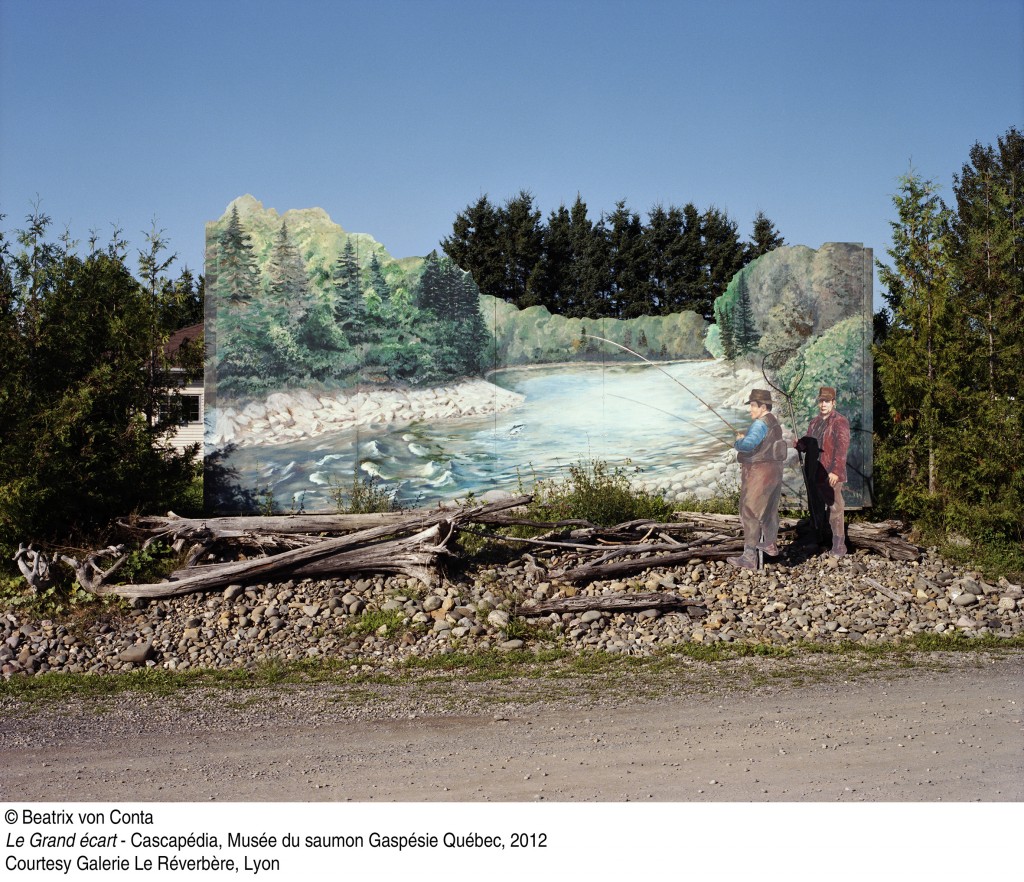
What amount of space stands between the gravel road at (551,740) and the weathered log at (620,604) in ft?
5.27

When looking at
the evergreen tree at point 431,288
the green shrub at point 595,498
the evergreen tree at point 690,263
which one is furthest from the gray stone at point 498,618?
the evergreen tree at point 690,263

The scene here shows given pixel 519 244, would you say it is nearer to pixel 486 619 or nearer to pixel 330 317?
pixel 330 317

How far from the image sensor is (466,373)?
45.0 ft

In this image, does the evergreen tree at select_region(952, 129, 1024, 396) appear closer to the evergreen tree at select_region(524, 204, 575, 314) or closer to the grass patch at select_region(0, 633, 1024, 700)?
the grass patch at select_region(0, 633, 1024, 700)

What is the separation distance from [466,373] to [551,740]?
24.9 feet

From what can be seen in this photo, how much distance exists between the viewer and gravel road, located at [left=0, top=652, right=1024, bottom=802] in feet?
19.0

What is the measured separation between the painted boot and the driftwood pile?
0.11 m

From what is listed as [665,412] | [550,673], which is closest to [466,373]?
[665,412]

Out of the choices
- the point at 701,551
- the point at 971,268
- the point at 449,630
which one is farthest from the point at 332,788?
the point at 971,268

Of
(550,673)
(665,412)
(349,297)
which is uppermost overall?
(349,297)

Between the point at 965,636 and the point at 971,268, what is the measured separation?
5.32 m

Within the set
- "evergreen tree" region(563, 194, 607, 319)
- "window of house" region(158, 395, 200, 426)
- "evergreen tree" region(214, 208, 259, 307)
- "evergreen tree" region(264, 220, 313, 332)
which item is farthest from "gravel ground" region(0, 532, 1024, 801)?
"evergreen tree" region(563, 194, 607, 319)

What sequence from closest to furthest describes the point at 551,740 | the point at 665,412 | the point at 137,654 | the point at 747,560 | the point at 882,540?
the point at 551,740, the point at 137,654, the point at 747,560, the point at 882,540, the point at 665,412

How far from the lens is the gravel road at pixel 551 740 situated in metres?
5.79
